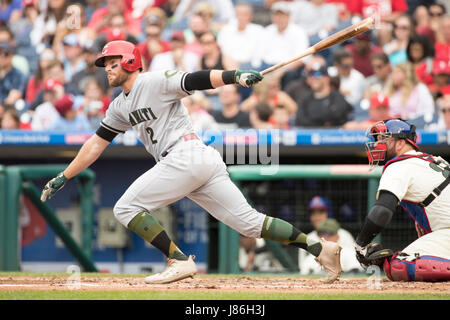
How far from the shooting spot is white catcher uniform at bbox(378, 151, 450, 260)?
5238 millimetres

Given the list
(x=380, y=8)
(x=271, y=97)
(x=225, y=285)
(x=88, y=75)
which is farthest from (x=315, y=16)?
(x=225, y=285)

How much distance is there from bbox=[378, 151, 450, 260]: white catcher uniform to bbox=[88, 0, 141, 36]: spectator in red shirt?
23.1 feet

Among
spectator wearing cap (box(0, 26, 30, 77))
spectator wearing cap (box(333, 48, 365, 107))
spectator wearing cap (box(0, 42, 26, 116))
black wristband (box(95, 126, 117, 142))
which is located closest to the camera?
black wristband (box(95, 126, 117, 142))

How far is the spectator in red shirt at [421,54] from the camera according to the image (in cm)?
999

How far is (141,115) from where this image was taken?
17.5 feet

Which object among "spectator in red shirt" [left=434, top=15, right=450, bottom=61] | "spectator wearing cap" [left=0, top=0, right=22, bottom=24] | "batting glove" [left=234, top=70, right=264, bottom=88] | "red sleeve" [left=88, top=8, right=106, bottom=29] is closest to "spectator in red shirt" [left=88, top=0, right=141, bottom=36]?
"red sleeve" [left=88, top=8, right=106, bottom=29]

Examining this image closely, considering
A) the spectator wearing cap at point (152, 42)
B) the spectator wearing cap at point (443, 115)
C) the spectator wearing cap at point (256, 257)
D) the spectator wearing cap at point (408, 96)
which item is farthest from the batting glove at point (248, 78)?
the spectator wearing cap at point (152, 42)

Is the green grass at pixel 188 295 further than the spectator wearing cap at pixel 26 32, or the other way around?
the spectator wearing cap at pixel 26 32

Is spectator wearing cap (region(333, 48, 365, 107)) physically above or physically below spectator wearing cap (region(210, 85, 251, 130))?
above

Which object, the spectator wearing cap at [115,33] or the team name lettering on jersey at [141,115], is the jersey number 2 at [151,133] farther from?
the spectator wearing cap at [115,33]

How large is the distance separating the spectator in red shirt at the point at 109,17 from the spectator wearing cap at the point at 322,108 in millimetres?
3308

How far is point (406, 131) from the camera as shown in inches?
217

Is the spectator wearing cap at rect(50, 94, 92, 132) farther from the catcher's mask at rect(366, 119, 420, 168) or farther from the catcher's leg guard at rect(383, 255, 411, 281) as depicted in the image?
the catcher's leg guard at rect(383, 255, 411, 281)
